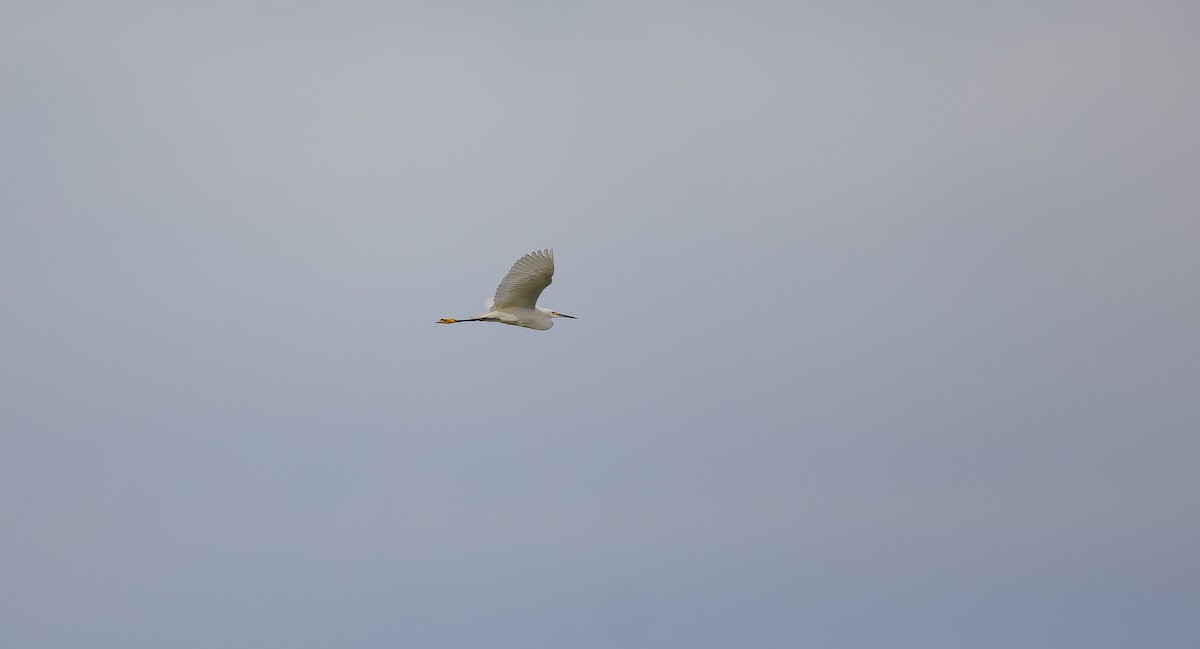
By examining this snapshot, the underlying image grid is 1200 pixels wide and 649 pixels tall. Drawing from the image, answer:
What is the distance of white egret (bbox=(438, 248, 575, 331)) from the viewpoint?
3953 centimetres

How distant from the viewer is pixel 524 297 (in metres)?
41.6

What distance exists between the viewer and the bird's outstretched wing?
3934 centimetres

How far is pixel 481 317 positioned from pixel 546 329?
233 centimetres

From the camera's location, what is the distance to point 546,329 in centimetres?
4353

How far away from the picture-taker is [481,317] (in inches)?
1652

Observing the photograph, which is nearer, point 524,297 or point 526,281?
point 526,281

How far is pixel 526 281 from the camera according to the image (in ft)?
132

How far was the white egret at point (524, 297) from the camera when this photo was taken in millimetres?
39531

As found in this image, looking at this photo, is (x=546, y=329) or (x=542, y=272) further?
(x=546, y=329)

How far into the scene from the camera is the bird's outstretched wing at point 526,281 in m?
39.3

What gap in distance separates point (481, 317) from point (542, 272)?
9.56 ft

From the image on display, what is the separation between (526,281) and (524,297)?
4.22ft

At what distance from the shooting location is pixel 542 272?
1571 inches
